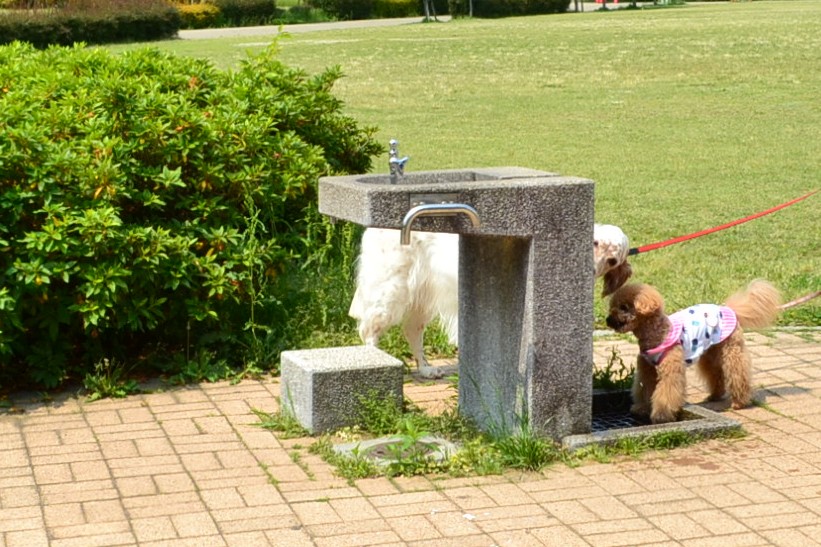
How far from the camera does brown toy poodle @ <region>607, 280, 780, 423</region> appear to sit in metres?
6.05

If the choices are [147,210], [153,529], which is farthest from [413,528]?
[147,210]

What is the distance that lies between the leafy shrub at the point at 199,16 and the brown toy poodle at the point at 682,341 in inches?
1808

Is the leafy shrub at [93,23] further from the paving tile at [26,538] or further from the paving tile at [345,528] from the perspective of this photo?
the paving tile at [345,528]

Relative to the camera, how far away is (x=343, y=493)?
17.5 feet

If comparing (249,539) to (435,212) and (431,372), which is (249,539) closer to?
(435,212)

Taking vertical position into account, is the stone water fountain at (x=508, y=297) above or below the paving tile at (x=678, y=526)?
above

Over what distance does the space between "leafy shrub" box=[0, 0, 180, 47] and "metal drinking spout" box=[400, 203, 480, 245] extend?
3587 cm

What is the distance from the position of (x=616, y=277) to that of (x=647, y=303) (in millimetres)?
278

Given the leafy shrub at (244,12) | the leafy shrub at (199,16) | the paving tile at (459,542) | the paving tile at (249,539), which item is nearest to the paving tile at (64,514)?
the paving tile at (249,539)

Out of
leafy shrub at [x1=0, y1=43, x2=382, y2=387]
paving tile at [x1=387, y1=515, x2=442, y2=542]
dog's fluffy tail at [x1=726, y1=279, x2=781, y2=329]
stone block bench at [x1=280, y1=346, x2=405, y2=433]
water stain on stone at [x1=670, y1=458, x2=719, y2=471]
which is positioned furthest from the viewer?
leafy shrub at [x1=0, y1=43, x2=382, y2=387]

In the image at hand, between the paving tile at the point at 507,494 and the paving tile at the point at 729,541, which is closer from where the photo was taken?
the paving tile at the point at 729,541

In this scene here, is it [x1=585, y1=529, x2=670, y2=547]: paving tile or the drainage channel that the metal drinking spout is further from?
[x1=585, y1=529, x2=670, y2=547]: paving tile

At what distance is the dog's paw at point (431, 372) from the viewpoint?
288 inches

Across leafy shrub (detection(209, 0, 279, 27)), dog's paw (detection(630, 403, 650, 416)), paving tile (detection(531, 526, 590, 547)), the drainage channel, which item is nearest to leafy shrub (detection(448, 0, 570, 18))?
leafy shrub (detection(209, 0, 279, 27))
